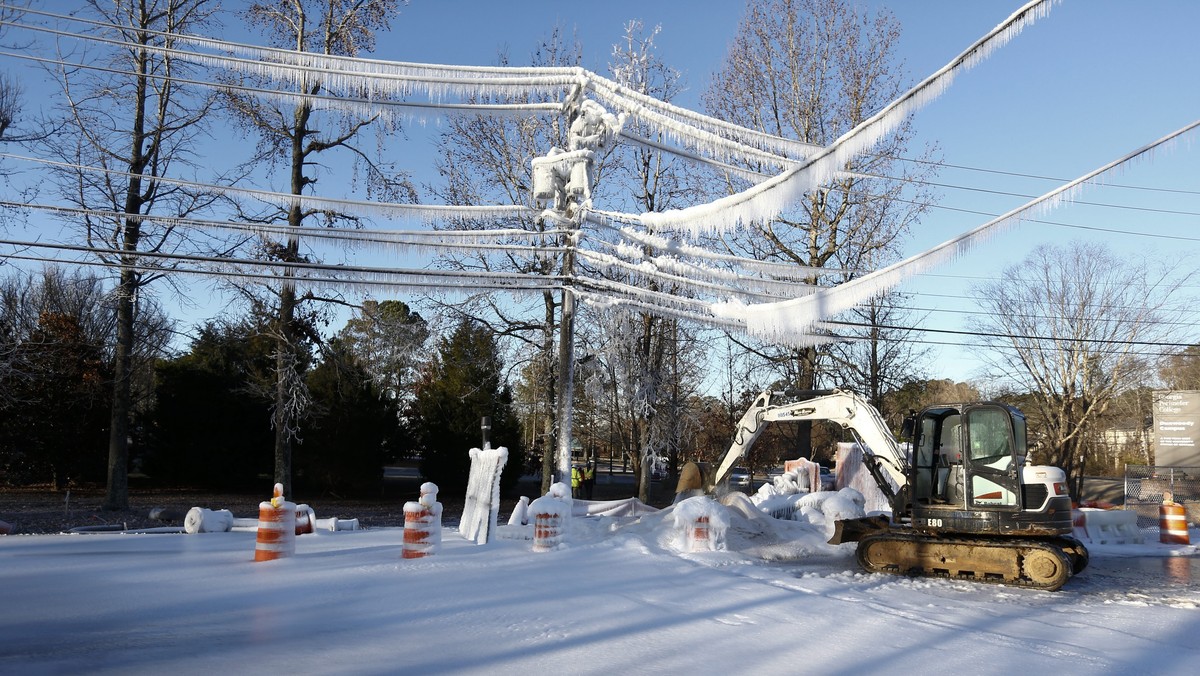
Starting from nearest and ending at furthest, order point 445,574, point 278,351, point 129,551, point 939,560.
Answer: point 445,574
point 129,551
point 939,560
point 278,351

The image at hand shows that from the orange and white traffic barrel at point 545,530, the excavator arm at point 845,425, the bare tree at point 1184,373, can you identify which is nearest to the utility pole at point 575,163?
the orange and white traffic barrel at point 545,530

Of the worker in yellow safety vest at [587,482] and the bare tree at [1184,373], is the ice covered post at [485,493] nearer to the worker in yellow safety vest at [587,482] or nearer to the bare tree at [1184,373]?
the worker in yellow safety vest at [587,482]

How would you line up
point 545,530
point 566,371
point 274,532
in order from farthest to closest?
point 566,371 < point 545,530 < point 274,532

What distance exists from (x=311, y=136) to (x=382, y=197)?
7.80ft

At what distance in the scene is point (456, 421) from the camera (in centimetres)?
2855

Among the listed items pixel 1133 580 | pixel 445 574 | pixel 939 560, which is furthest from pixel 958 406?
pixel 445 574

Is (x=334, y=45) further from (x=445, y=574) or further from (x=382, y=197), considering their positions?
(x=445, y=574)

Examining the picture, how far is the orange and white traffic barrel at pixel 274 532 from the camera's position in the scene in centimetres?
980

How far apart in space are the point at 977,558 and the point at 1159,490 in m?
19.1

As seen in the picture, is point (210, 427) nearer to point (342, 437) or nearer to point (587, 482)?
point (342, 437)

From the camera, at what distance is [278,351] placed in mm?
19250

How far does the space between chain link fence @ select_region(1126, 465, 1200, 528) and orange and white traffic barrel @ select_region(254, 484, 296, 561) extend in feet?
74.5

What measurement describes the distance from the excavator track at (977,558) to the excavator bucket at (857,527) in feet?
1.85

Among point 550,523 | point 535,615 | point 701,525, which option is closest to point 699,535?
point 701,525
